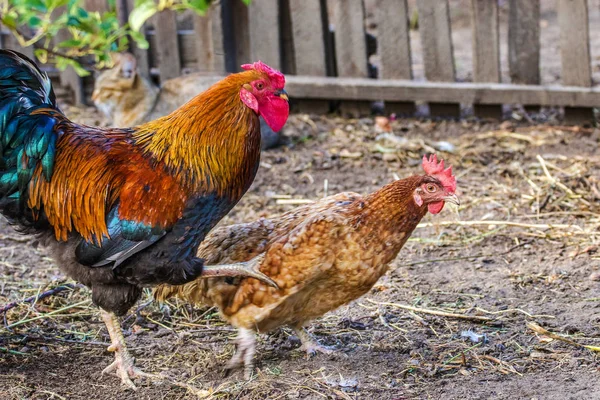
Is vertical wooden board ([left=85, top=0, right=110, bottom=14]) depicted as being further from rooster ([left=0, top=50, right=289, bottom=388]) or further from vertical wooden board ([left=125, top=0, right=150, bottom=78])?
rooster ([left=0, top=50, right=289, bottom=388])

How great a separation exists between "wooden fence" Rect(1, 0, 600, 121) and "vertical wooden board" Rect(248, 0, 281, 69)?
11 mm

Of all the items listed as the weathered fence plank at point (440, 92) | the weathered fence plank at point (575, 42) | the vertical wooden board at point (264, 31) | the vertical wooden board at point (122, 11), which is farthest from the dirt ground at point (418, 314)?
the vertical wooden board at point (122, 11)

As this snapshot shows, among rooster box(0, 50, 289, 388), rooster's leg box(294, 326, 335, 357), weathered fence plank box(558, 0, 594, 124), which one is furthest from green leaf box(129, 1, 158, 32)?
weathered fence plank box(558, 0, 594, 124)

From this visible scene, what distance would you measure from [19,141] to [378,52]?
16.5ft

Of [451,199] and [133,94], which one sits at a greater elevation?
[133,94]

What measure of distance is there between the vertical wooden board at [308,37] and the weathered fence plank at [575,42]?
8.21 feet

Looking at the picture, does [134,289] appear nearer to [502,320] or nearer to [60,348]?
[60,348]

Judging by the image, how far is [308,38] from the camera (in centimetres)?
841

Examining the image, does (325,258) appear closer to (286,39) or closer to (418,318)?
(418,318)

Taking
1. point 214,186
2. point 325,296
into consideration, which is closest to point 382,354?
point 325,296

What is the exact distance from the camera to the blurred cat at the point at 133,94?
810 centimetres

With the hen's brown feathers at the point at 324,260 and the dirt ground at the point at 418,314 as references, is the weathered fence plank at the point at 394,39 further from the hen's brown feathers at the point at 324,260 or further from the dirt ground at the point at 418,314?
the hen's brown feathers at the point at 324,260

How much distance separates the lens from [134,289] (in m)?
4.16

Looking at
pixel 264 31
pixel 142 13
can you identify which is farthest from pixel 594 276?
pixel 264 31
